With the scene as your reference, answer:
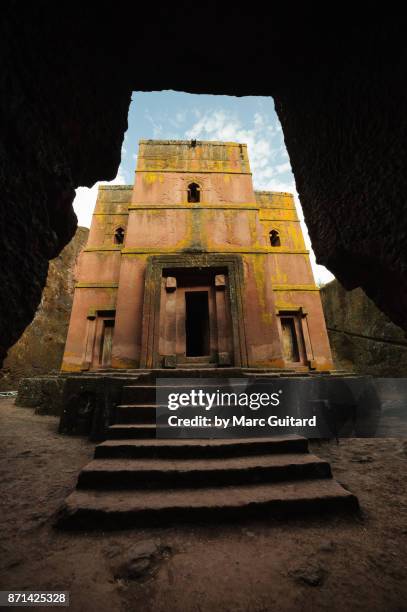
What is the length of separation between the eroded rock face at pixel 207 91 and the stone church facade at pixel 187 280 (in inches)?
163

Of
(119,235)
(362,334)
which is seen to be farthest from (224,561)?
(362,334)

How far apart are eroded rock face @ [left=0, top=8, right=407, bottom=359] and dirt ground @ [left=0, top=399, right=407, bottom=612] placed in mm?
1370

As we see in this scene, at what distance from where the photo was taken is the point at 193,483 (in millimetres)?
2424

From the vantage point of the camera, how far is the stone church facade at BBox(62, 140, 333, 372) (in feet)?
21.4

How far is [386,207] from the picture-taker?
70.1 inches

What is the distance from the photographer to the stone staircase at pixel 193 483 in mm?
2016

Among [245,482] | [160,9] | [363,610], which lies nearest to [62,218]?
[160,9]

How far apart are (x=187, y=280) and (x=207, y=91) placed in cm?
482

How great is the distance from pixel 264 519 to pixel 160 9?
419 cm

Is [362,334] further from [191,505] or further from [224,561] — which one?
[224,561]

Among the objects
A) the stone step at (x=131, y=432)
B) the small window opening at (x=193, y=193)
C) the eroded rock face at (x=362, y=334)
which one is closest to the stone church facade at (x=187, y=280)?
the small window opening at (x=193, y=193)

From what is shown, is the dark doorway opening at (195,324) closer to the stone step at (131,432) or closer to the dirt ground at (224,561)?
the stone step at (131,432)

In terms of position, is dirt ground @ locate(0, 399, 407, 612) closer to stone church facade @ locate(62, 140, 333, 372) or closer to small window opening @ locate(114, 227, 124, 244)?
stone church facade @ locate(62, 140, 333, 372)

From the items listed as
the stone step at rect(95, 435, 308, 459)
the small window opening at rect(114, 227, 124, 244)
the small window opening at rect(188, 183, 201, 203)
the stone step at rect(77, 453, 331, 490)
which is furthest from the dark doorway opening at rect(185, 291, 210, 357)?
the stone step at rect(77, 453, 331, 490)
